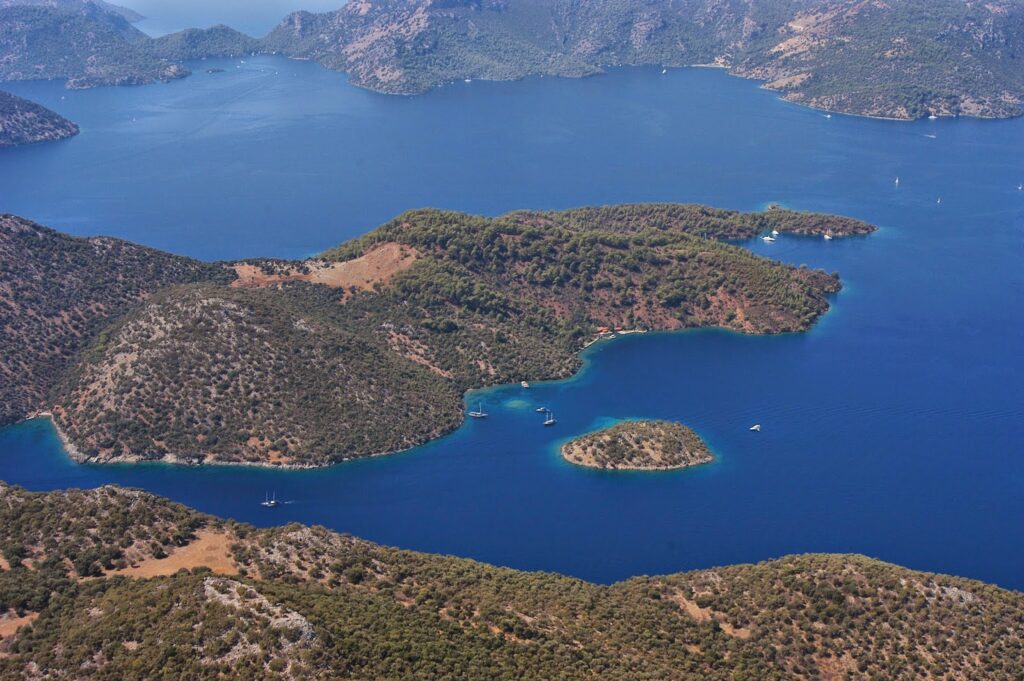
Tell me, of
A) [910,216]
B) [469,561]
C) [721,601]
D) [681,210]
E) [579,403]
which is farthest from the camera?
[910,216]

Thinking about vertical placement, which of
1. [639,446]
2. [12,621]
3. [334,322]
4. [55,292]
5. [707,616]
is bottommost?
[639,446]

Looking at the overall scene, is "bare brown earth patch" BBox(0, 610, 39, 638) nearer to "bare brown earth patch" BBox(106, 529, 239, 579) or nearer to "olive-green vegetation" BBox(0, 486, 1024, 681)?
"olive-green vegetation" BBox(0, 486, 1024, 681)

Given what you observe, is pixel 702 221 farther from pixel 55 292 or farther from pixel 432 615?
pixel 432 615

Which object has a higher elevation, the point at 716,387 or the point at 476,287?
Result: the point at 476,287

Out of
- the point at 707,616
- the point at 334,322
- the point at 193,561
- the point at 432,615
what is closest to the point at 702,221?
the point at 334,322

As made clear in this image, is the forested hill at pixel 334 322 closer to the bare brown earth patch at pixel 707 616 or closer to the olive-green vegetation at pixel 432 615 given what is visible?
the olive-green vegetation at pixel 432 615

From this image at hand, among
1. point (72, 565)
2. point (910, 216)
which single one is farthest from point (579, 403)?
point (910, 216)

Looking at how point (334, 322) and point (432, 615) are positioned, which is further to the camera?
point (334, 322)

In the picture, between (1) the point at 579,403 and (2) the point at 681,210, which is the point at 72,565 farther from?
(2) the point at 681,210
